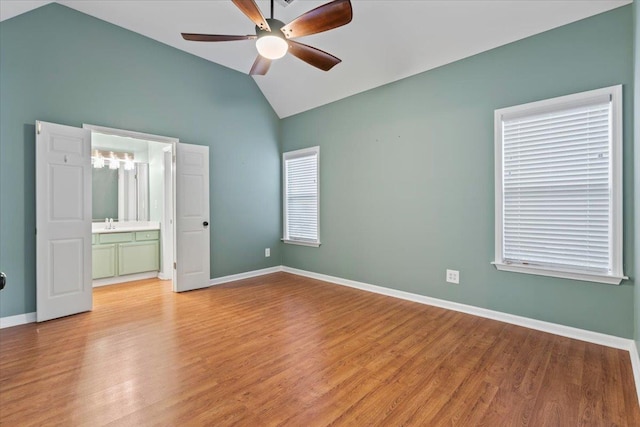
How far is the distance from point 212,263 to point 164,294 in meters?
0.78

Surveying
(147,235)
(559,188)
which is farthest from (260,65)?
(147,235)

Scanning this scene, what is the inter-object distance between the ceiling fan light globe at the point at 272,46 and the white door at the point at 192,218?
7.26 ft

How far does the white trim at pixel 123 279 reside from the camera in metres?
4.62

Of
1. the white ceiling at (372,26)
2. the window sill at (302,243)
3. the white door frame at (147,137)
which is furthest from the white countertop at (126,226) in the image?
the white ceiling at (372,26)

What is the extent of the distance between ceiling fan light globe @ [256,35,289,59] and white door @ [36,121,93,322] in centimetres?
239

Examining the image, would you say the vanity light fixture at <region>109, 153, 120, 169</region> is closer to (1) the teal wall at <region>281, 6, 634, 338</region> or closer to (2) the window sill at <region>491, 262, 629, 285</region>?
(1) the teal wall at <region>281, 6, 634, 338</region>

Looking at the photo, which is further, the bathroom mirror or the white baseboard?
the bathroom mirror

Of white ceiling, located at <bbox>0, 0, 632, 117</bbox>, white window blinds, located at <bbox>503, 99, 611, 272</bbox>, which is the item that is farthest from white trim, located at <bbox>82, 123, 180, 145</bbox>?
white window blinds, located at <bbox>503, 99, 611, 272</bbox>

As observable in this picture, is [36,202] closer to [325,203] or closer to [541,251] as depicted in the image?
[325,203]

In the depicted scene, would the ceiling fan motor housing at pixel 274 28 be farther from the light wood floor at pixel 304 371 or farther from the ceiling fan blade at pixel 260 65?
the light wood floor at pixel 304 371

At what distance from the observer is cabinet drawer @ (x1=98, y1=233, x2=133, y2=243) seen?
4.59 meters

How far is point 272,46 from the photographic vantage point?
2.61m

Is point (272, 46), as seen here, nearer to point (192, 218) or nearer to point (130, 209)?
point (192, 218)

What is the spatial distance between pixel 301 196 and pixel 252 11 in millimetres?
3291
